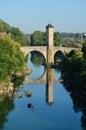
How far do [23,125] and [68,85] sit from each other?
888 inches

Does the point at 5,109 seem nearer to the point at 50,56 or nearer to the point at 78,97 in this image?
the point at 78,97

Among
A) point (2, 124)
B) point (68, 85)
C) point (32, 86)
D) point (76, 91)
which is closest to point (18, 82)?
point (32, 86)

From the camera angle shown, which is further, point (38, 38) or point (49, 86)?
point (38, 38)

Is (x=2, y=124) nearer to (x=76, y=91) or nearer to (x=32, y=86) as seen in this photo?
(x=76, y=91)

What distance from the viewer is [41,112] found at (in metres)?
41.1

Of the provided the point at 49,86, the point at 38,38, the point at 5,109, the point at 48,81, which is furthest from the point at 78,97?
the point at 38,38

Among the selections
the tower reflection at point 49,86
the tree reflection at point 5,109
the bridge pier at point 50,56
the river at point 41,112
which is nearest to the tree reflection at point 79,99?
the river at point 41,112

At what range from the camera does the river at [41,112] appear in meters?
35.8

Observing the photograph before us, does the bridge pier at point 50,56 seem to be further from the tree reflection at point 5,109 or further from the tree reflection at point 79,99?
the tree reflection at point 5,109

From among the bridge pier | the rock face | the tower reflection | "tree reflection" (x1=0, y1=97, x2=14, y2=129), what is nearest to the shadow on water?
the tower reflection

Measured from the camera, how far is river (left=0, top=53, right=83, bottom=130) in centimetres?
3578

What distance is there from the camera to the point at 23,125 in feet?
117

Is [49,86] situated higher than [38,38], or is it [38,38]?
[38,38]

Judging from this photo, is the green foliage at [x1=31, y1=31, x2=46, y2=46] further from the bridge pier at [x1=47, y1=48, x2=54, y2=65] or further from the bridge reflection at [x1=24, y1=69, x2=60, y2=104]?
the bridge reflection at [x1=24, y1=69, x2=60, y2=104]
